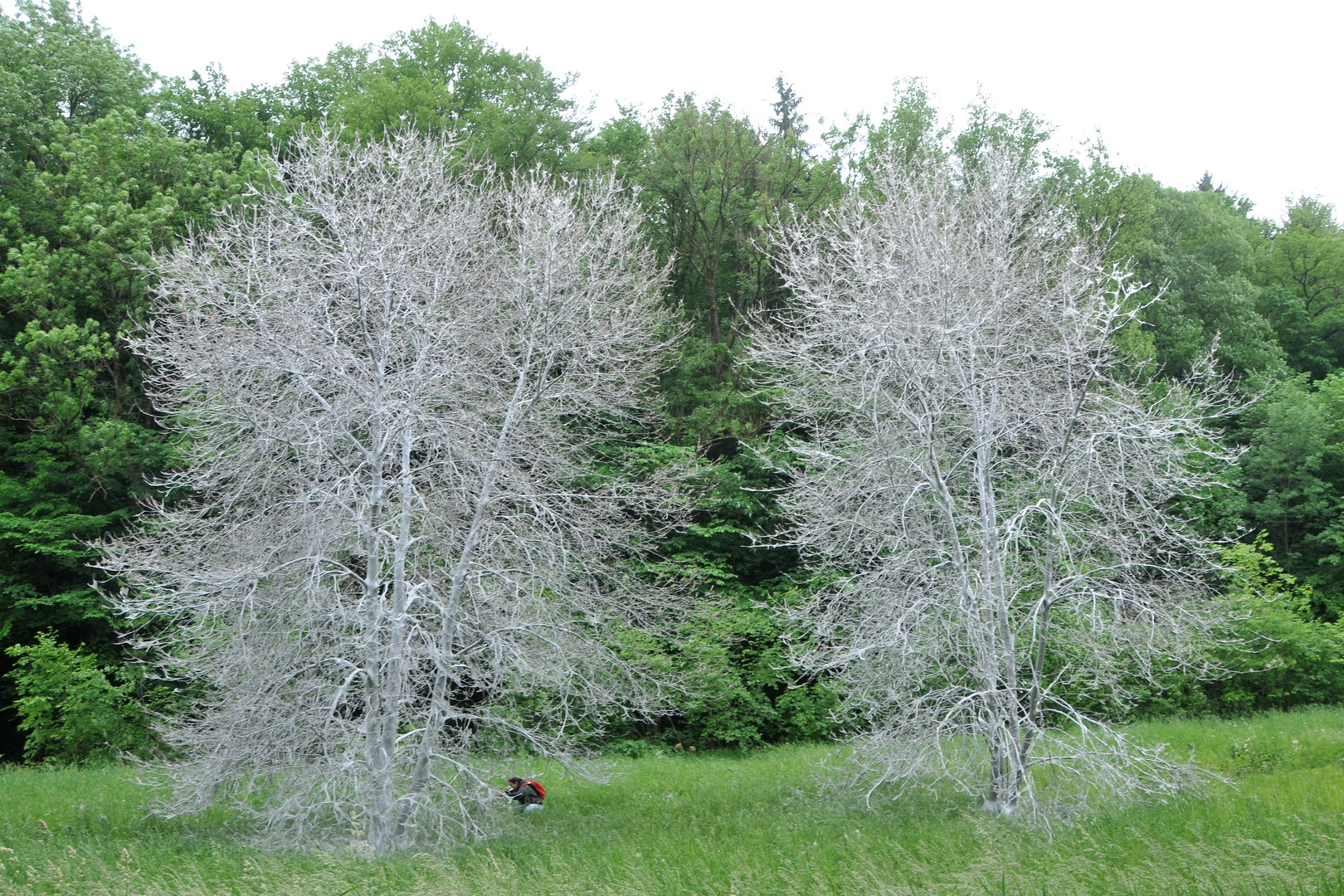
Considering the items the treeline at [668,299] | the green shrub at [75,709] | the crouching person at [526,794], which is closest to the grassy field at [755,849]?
the crouching person at [526,794]

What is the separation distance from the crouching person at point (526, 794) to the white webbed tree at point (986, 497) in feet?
11.9

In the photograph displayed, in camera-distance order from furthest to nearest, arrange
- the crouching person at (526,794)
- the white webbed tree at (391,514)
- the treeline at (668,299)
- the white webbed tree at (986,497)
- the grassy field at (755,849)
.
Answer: the treeline at (668,299) < the crouching person at (526,794) < the white webbed tree at (391,514) < the white webbed tree at (986,497) < the grassy field at (755,849)

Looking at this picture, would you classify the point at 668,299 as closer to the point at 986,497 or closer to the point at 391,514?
the point at 391,514

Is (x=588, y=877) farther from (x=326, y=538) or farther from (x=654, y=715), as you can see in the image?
(x=654, y=715)

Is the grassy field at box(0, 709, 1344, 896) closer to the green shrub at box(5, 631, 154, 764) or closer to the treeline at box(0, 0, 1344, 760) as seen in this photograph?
the treeline at box(0, 0, 1344, 760)

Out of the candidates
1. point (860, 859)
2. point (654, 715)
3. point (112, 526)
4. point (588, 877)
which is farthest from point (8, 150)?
point (860, 859)

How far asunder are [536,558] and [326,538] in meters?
2.29

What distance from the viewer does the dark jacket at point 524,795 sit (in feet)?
35.0

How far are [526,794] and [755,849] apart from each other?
3252 millimetres

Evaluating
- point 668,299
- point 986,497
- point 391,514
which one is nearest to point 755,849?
point 986,497

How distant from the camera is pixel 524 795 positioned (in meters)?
10.7

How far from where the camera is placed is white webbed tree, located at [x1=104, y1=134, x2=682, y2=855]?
8.98 meters

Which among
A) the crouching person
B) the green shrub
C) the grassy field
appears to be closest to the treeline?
the green shrub

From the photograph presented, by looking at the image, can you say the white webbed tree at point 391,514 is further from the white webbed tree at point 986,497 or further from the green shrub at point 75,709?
the green shrub at point 75,709
